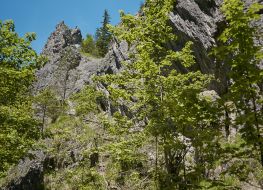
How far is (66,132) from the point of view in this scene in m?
32.5

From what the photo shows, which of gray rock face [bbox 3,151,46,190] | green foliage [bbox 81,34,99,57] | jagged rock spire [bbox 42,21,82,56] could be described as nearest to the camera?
gray rock face [bbox 3,151,46,190]

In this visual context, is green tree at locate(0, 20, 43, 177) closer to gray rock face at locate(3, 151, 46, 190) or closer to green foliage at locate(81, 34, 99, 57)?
gray rock face at locate(3, 151, 46, 190)

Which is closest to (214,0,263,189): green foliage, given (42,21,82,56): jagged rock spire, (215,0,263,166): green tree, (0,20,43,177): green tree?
(215,0,263,166): green tree

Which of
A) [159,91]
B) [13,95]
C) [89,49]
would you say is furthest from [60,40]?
[159,91]

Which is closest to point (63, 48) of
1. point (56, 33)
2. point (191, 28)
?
point (56, 33)

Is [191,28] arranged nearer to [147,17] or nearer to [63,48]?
[147,17]

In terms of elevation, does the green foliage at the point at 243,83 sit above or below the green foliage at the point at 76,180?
above

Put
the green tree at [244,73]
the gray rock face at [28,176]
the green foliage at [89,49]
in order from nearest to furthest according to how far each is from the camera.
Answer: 1. the green tree at [244,73]
2. the gray rock face at [28,176]
3. the green foliage at [89,49]

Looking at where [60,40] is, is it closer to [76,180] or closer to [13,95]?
[76,180]

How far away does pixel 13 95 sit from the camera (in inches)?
582

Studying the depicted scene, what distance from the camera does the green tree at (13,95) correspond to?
13.7 meters

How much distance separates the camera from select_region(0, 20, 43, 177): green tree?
13.7m

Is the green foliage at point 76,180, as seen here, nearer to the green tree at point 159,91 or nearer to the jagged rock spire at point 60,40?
the green tree at point 159,91

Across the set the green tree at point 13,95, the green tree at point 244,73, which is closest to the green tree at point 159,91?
the green tree at point 244,73
